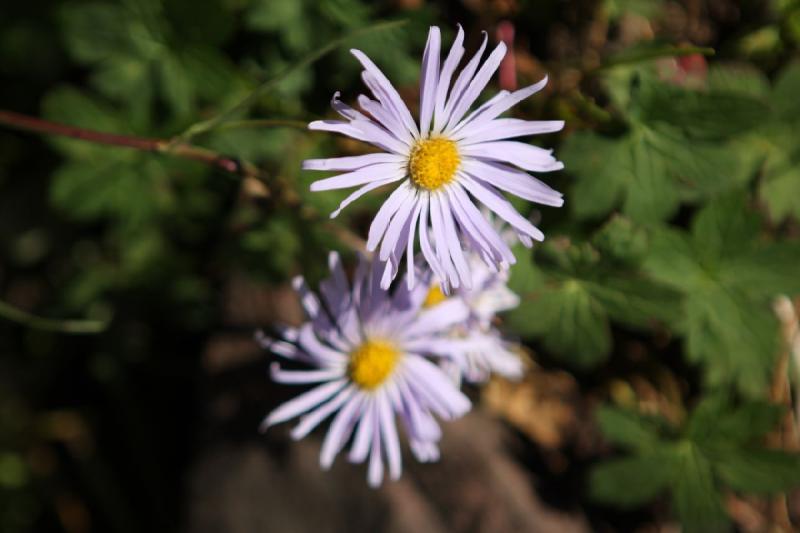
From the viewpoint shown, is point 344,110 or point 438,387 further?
point 438,387

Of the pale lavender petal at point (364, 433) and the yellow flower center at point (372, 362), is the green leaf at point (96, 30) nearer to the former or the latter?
the yellow flower center at point (372, 362)

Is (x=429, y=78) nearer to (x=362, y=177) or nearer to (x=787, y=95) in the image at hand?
(x=362, y=177)

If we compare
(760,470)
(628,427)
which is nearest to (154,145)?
(628,427)

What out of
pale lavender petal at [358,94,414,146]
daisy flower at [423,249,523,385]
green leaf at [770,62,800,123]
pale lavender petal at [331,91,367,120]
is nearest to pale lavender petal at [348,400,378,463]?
daisy flower at [423,249,523,385]

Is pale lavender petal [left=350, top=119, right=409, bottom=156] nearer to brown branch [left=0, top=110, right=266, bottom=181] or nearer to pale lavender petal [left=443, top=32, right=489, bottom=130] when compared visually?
pale lavender petal [left=443, top=32, right=489, bottom=130]

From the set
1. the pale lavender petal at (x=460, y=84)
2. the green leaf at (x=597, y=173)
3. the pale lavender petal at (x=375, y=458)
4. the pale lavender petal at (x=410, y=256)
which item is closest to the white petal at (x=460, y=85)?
the pale lavender petal at (x=460, y=84)

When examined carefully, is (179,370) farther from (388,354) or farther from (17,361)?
(388,354)
